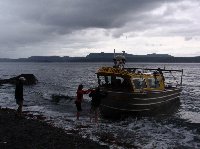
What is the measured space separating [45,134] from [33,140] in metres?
1.42

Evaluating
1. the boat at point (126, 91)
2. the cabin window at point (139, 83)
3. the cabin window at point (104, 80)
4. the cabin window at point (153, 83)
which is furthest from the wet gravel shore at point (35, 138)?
the cabin window at point (153, 83)

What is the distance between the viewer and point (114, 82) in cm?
2522

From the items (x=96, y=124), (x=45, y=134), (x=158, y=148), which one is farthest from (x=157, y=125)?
(x=45, y=134)

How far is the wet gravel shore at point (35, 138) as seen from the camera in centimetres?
1379

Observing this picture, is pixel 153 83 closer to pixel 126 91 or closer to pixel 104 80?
pixel 126 91

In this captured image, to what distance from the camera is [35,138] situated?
1503cm

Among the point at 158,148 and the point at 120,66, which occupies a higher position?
the point at 120,66

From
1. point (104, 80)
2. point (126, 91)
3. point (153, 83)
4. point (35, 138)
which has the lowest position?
point (35, 138)

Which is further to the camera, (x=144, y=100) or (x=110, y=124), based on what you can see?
(x=144, y=100)

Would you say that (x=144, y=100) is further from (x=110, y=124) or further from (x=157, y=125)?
(x=110, y=124)

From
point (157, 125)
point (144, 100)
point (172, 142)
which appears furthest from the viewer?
point (144, 100)

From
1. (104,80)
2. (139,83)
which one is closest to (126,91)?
(139,83)

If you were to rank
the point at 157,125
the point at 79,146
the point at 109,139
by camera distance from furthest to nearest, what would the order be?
the point at 157,125 < the point at 109,139 < the point at 79,146

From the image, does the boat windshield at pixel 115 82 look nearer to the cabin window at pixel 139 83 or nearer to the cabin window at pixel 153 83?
the cabin window at pixel 139 83
